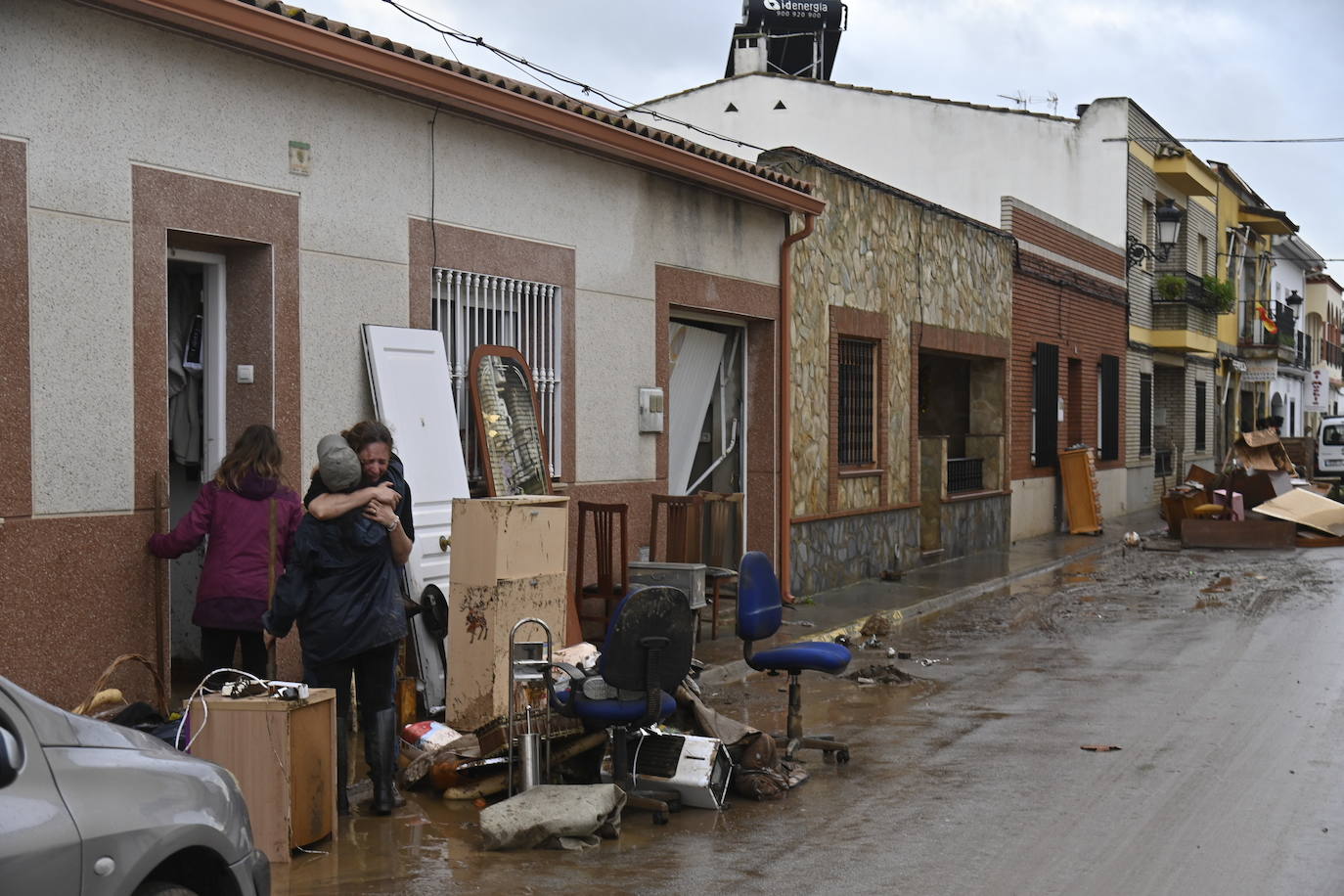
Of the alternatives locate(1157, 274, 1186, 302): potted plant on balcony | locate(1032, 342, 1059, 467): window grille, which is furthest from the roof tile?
locate(1157, 274, 1186, 302): potted plant on balcony

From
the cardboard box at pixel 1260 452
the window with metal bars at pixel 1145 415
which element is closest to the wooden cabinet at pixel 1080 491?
the cardboard box at pixel 1260 452

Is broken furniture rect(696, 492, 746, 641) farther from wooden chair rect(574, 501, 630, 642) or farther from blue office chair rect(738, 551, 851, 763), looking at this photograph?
blue office chair rect(738, 551, 851, 763)

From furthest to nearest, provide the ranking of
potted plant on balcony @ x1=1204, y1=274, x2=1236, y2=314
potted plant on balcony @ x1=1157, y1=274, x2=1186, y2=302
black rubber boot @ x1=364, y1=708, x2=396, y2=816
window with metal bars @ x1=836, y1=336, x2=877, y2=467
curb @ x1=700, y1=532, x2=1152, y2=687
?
potted plant on balcony @ x1=1204, y1=274, x2=1236, y2=314
potted plant on balcony @ x1=1157, y1=274, x2=1186, y2=302
window with metal bars @ x1=836, y1=336, x2=877, y2=467
curb @ x1=700, y1=532, x2=1152, y2=687
black rubber boot @ x1=364, y1=708, x2=396, y2=816

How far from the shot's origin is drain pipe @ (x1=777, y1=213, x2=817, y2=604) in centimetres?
1477

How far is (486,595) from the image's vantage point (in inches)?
316

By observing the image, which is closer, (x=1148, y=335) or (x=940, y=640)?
(x=940, y=640)

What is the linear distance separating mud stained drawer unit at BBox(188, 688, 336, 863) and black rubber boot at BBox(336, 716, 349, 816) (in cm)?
48

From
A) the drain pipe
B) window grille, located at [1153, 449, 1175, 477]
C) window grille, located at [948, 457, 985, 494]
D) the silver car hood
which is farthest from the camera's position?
window grille, located at [1153, 449, 1175, 477]

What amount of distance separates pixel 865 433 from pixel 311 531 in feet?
38.2

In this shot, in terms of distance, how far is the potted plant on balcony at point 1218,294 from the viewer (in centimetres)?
3569

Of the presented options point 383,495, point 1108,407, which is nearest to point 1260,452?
point 1108,407

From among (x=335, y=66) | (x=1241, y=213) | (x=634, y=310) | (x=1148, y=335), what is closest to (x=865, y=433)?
(x=634, y=310)

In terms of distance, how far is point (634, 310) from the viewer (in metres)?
12.3

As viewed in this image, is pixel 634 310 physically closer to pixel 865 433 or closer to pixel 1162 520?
pixel 865 433
